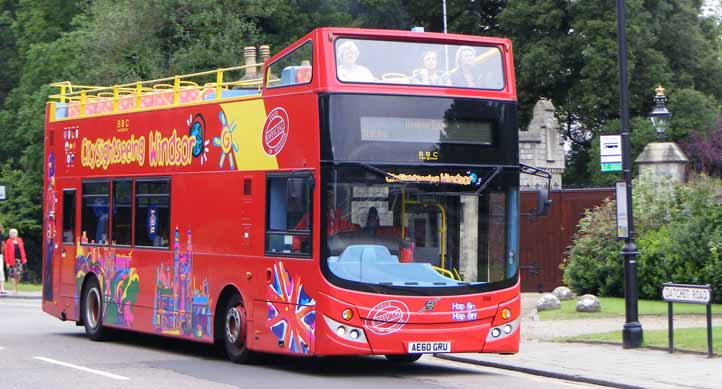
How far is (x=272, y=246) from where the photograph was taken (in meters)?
15.4

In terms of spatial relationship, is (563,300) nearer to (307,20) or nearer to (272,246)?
(272,246)

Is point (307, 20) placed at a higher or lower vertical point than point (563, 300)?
higher

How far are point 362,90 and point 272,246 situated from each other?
91.7 inches

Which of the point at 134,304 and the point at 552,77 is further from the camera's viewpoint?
the point at 552,77

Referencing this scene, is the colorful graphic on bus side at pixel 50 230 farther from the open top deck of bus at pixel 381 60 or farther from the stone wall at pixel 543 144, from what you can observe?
the stone wall at pixel 543 144

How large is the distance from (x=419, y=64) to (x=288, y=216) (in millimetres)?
2359

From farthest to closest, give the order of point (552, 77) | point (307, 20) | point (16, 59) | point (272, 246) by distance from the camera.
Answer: point (16, 59) → point (307, 20) → point (552, 77) → point (272, 246)

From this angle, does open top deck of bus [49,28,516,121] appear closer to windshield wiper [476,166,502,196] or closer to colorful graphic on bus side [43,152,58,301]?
windshield wiper [476,166,502,196]

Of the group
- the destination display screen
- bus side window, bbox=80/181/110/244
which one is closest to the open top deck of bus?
the destination display screen

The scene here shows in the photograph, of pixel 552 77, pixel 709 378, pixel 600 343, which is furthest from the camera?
pixel 552 77

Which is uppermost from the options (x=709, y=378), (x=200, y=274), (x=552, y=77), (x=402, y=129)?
(x=552, y=77)

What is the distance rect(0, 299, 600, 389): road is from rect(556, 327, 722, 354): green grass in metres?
2.62

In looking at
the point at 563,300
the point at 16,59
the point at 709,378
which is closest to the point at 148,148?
the point at 709,378

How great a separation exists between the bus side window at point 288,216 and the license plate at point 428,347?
62.4 inches
